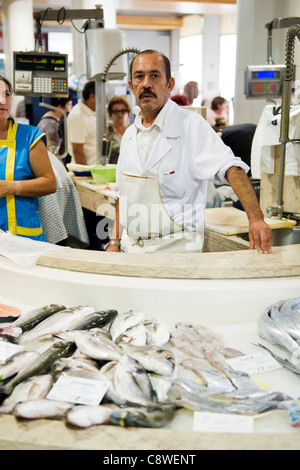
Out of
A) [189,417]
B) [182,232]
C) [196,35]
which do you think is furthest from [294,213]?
[196,35]

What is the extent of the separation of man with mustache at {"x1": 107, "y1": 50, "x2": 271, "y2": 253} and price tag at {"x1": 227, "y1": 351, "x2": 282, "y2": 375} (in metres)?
1.03

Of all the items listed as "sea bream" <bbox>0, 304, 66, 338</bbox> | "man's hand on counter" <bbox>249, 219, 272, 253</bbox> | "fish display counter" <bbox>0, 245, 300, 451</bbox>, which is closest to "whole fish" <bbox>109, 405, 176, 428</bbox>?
"fish display counter" <bbox>0, 245, 300, 451</bbox>

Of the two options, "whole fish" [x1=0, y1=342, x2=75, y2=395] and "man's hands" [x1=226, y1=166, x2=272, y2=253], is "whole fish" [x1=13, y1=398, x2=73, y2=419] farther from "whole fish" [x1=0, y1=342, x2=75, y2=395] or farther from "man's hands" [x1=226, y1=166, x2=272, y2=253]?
"man's hands" [x1=226, y1=166, x2=272, y2=253]

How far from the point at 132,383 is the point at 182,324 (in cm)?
43

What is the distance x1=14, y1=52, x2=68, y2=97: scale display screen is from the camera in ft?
15.4

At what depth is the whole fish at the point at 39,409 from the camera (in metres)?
1.25

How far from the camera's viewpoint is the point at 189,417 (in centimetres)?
131

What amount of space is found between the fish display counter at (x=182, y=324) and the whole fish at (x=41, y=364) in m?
0.02

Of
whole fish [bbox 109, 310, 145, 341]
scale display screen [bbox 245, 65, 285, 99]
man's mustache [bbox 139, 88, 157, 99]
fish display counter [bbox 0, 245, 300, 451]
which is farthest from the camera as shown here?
scale display screen [bbox 245, 65, 285, 99]

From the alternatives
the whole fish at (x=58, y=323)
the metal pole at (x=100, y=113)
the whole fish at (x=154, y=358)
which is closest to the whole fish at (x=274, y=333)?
the whole fish at (x=154, y=358)

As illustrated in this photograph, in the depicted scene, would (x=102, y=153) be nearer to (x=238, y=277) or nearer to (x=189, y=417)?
(x=238, y=277)

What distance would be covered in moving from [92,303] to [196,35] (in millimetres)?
15886

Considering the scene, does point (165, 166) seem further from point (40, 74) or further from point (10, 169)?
point (40, 74)

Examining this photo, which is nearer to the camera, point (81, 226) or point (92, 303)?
point (92, 303)
